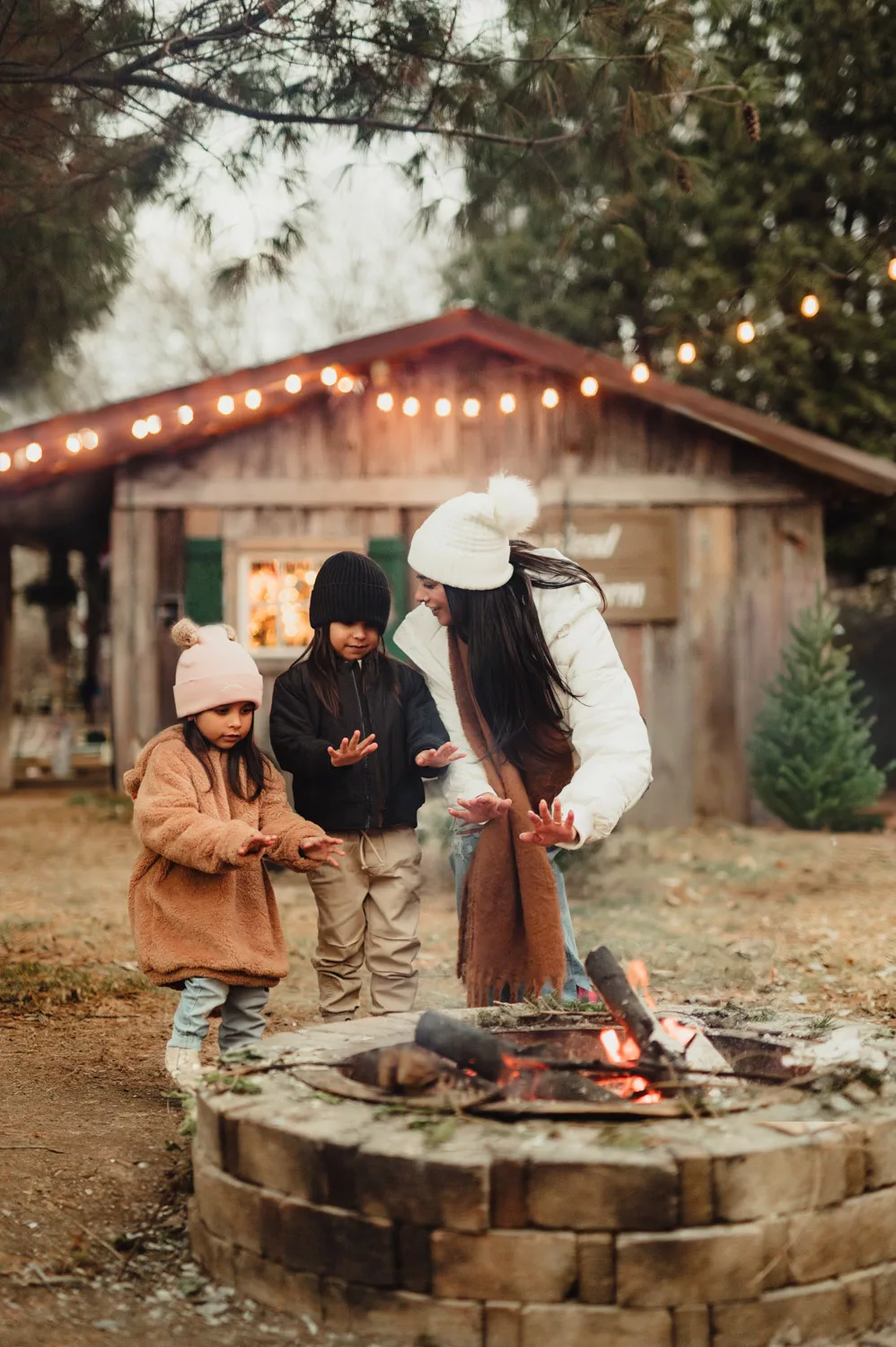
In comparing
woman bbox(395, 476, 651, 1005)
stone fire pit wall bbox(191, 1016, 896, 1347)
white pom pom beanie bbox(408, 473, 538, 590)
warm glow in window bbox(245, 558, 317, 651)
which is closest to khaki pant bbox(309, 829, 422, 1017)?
woman bbox(395, 476, 651, 1005)

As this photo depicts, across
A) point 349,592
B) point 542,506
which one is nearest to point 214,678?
point 349,592

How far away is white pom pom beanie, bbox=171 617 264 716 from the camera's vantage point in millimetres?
4121

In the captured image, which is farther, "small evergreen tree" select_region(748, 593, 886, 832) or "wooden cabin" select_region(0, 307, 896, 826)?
"wooden cabin" select_region(0, 307, 896, 826)

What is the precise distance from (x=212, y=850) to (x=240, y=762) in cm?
46

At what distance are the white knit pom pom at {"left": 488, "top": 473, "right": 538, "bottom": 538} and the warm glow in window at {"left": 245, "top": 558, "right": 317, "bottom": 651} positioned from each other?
7375 mm

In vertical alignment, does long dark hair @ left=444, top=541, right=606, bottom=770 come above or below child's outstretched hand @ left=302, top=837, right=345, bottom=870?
above

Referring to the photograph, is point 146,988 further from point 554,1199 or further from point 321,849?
point 554,1199

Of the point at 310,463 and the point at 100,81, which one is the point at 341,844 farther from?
the point at 310,463

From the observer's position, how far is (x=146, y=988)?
598 cm

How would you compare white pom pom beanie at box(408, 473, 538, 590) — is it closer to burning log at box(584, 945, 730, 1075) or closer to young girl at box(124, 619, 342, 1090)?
young girl at box(124, 619, 342, 1090)

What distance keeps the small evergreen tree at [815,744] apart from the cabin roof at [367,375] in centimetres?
132

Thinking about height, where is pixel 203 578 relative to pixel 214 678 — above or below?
above

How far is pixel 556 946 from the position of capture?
3.98m

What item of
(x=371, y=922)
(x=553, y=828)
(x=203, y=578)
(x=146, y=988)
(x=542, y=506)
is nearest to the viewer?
(x=553, y=828)
